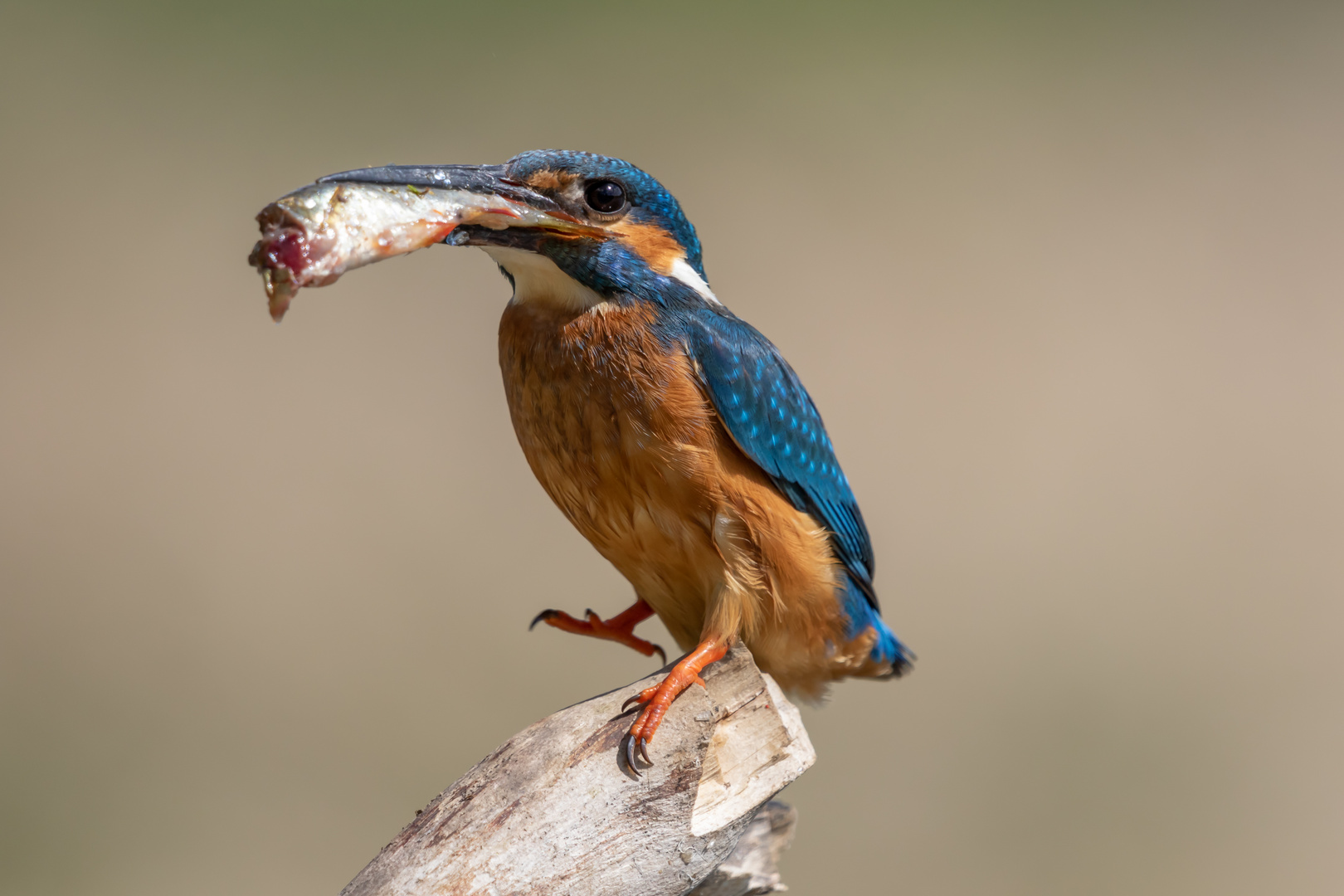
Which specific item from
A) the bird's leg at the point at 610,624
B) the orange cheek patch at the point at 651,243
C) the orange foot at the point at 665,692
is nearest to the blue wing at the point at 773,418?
the orange cheek patch at the point at 651,243

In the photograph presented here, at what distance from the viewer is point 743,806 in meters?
1.52

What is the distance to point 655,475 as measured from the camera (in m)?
1.55

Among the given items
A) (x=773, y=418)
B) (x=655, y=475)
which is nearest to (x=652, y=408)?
(x=655, y=475)

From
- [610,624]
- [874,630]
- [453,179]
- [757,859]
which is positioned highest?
[453,179]

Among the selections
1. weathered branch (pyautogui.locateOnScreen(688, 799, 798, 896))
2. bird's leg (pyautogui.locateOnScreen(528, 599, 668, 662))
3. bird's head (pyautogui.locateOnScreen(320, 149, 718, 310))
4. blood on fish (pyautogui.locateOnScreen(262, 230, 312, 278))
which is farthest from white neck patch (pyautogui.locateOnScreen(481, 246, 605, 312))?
weathered branch (pyautogui.locateOnScreen(688, 799, 798, 896))

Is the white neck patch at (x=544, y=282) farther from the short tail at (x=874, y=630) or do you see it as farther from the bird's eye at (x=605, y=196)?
the short tail at (x=874, y=630)

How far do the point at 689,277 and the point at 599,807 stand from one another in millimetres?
839

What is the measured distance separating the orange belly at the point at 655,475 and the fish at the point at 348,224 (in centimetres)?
23

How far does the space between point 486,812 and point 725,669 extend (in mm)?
428

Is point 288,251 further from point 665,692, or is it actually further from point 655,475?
point 665,692

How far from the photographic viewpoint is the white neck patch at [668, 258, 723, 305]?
65.9 inches

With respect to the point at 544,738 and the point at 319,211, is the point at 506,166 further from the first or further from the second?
the point at 544,738

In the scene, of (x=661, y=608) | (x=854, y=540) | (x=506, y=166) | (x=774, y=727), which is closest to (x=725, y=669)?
(x=774, y=727)

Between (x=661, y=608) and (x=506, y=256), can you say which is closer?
(x=506, y=256)
